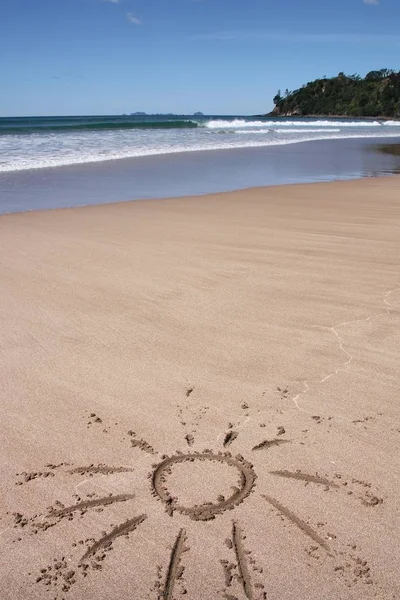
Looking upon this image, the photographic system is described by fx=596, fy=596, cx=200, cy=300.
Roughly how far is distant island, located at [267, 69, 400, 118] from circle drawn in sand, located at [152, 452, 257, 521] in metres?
99.4

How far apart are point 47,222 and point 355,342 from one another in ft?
16.5

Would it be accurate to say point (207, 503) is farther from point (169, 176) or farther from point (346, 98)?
point (346, 98)

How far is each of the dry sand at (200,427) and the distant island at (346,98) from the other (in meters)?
97.2

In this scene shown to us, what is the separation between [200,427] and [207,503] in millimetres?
535

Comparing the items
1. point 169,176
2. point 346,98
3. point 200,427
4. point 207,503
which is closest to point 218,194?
point 169,176

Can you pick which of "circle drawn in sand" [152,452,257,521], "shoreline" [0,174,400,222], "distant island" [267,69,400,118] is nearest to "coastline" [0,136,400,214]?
"shoreline" [0,174,400,222]

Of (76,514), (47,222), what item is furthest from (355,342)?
(47,222)

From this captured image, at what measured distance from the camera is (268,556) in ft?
6.82

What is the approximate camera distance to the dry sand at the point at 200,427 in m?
2.05

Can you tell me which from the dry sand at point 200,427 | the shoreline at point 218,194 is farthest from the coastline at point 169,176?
the dry sand at point 200,427

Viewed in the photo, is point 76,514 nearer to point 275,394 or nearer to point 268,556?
point 268,556

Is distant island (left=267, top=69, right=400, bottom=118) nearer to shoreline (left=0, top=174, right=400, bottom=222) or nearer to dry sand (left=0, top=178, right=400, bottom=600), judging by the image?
shoreline (left=0, top=174, right=400, bottom=222)

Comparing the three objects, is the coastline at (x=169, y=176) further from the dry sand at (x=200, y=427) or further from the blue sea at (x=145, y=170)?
the dry sand at (x=200, y=427)

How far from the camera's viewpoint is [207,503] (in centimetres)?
236
